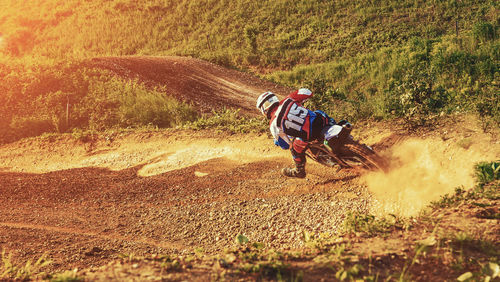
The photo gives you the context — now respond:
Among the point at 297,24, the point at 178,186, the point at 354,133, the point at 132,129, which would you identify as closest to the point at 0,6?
the point at 297,24

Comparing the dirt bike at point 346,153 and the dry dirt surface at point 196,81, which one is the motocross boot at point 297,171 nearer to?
the dirt bike at point 346,153

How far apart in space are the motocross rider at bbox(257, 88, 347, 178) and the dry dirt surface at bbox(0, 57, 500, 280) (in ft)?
3.34

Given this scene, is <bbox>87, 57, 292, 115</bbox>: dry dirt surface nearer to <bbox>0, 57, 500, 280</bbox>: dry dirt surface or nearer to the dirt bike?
<bbox>0, 57, 500, 280</bbox>: dry dirt surface

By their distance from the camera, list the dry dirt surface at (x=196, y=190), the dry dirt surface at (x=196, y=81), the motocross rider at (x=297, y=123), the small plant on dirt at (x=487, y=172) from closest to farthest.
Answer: the small plant on dirt at (x=487, y=172), the dry dirt surface at (x=196, y=190), the motocross rider at (x=297, y=123), the dry dirt surface at (x=196, y=81)

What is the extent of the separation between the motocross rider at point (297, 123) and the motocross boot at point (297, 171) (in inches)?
2.1

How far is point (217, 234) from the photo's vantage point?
22.9 ft

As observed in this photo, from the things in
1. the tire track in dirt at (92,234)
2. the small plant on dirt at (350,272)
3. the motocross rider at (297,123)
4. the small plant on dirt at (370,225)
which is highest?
the motocross rider at (297,123)

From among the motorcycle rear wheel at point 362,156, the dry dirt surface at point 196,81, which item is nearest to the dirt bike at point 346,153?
the motorcycle rear wheel at point 362,156

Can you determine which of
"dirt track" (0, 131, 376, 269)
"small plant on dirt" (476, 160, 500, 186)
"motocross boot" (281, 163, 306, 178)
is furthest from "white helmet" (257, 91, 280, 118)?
"small plant on dirt" (476, 160, 500, 186)

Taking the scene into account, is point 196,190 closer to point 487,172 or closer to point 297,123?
point 297,123

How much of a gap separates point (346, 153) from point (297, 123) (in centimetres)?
115

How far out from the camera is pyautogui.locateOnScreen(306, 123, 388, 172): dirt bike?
7039mm

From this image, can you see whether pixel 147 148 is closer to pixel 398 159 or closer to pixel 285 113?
pixel 285 113

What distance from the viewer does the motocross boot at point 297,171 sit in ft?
25.9
